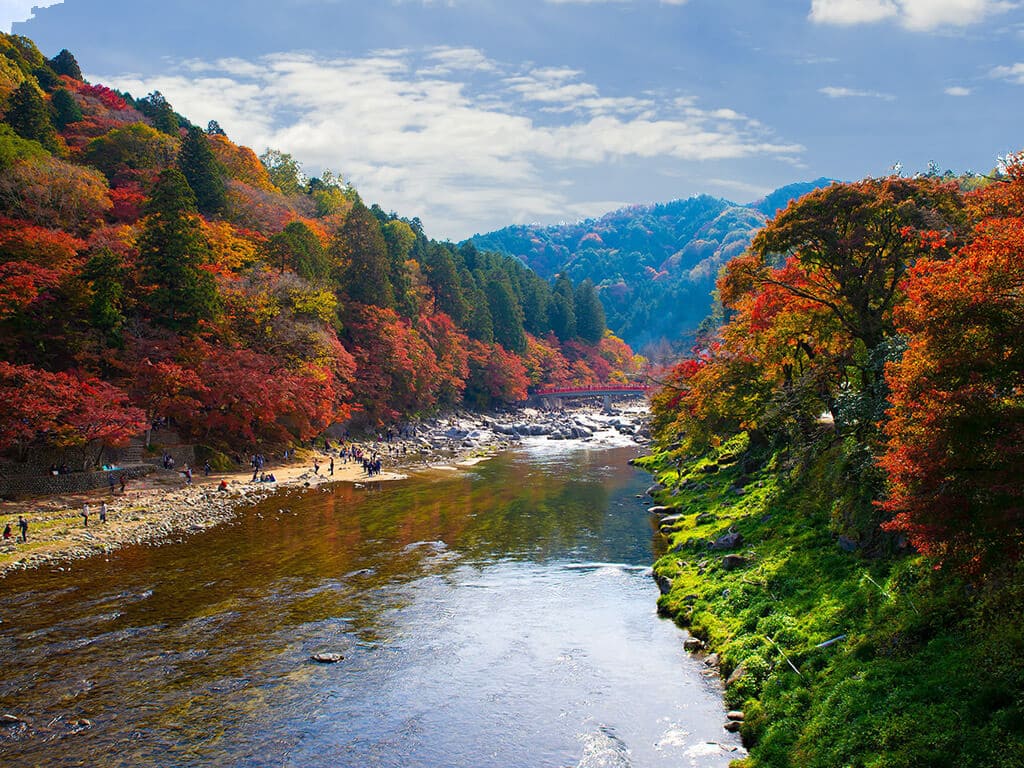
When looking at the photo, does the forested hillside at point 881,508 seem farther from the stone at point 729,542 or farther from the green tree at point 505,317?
the green tree at point 505,317

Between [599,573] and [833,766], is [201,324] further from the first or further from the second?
[833,766]

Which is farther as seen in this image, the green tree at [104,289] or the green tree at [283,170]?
the green tree at [283,170]

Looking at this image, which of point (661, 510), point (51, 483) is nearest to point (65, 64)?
point (51, 483)

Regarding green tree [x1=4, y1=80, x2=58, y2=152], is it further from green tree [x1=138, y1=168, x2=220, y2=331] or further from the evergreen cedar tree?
the evergreen cedar tree

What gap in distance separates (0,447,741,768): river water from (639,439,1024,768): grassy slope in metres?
1.22

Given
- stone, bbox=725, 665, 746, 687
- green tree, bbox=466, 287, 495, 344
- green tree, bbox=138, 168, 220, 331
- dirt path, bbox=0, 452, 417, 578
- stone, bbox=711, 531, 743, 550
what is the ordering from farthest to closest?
green tree, bbox=466, 287, 495, 344, green tree, bbox=138, 168, 220, 331, dirt path, bbox=0, 452, 417, 578, stone, bbox=711, 531, 743, 550, stone, bbox=725, 665, 746, 687

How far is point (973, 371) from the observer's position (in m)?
10.5

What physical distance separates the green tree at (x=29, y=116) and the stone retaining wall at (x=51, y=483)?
34944 millimetres

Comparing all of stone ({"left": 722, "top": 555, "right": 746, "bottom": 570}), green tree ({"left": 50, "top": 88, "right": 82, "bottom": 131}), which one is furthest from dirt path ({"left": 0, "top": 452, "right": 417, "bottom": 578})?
green tree ({"left": 50, "top": 88, "right": 82, "bottom": 131})

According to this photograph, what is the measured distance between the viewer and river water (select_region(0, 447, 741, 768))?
13.3 metres

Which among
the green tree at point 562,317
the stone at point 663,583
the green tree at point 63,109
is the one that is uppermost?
the green tree at point 63,109

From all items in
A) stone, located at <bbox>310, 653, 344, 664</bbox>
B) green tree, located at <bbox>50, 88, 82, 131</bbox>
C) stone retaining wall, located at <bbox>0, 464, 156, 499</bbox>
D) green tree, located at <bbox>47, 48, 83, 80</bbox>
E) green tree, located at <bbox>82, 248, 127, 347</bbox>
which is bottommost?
stone, located at <bbox>310, 653, 344, 664</bbox>

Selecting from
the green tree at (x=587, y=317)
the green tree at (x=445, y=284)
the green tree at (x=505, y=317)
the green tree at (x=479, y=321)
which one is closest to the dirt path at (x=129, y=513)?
the green tree at (x=445, y=284)

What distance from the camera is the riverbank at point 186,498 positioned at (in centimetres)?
2650
